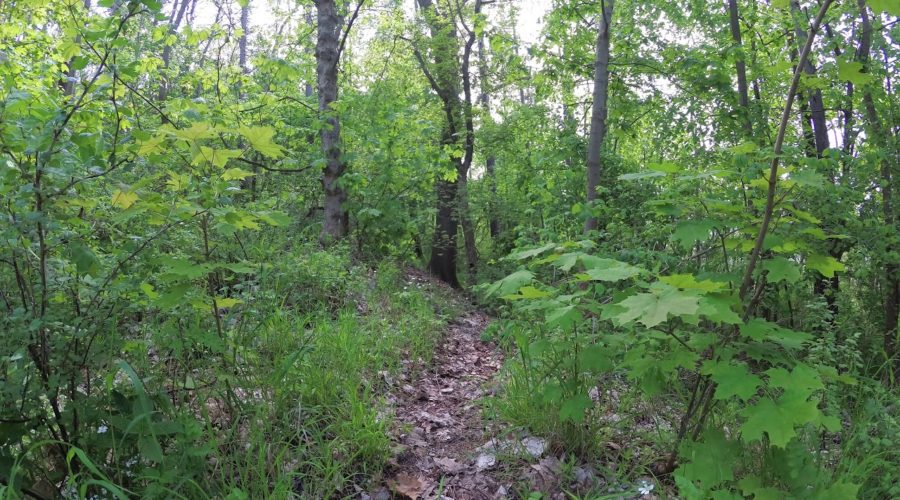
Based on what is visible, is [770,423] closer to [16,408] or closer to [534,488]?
[534,488]

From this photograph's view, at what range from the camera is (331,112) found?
6.21 meters

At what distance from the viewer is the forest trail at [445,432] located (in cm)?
270

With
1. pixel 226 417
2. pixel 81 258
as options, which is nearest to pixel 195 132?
pixel 81 258

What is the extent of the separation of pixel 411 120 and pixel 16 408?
22.7ft

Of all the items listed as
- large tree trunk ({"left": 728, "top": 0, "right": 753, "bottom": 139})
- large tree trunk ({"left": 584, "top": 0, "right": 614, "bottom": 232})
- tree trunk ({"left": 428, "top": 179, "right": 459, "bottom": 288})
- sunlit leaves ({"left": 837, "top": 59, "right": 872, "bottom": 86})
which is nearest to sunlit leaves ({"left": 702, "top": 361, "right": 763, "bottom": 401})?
sunlit leaves ({"left": 837, "top": 59, "right": 872, "bottom": 86})

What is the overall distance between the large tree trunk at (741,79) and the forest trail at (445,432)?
3482 mm

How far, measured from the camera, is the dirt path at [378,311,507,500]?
2703 millimetres

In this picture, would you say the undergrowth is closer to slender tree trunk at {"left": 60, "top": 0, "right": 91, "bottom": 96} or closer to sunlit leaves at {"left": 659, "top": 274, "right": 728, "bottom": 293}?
slender tree trunk at {"left": 60, "top": 0, "right": 91, "bottom": 96}

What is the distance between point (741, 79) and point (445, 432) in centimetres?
541

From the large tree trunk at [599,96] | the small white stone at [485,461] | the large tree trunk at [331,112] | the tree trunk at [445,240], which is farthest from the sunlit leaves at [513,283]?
the tree trunk at [445,240]

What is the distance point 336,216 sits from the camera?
6949 millimetres

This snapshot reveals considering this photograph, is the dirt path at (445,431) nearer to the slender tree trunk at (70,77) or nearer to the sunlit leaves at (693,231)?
the sunlit leaves at (693,231)

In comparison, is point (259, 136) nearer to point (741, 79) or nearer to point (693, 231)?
point (693, 231)

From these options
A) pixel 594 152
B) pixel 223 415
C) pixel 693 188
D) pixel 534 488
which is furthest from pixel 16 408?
pixel 594 152
